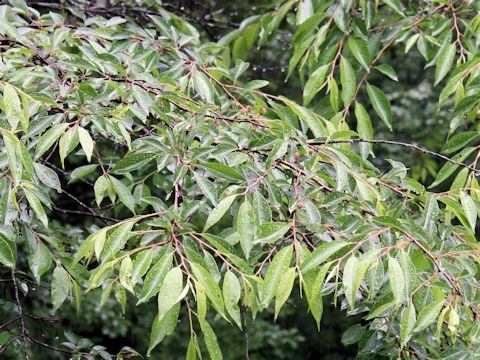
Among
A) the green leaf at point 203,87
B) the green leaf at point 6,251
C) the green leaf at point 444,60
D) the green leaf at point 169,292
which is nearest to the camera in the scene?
the green leaf at point 169,292

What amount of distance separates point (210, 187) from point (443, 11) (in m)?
1.46

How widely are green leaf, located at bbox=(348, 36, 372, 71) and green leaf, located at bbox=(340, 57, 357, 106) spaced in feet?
0.17

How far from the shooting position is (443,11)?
2434mm

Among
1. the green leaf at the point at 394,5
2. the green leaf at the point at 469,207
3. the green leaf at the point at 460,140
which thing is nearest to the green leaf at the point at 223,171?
the green leaf at the point at 469,207

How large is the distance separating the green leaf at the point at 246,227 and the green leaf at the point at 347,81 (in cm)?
106

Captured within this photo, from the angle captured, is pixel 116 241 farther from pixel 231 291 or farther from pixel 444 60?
pixel 444 60

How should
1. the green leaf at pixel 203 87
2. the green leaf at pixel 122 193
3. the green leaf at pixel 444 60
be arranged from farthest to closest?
the green leaf at pixel 444 60 < the green leaf at pixel 203 87 < the green leaf at pixel 122 193

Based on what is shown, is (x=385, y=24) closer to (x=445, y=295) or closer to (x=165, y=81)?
(x=165, y=81)

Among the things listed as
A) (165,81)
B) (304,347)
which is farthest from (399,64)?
(165,81)

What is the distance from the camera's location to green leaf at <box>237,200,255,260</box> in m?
1.25

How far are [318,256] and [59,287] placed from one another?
720mm

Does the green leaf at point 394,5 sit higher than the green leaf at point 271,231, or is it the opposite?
the green leaf at point 394,5

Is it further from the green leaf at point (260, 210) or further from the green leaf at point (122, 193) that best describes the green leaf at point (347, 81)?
the green leaf at point (260, 210)

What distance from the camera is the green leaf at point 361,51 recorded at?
2.21 meters
